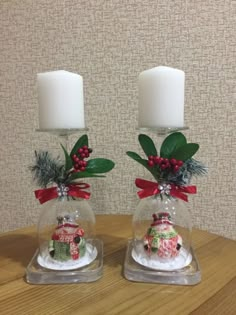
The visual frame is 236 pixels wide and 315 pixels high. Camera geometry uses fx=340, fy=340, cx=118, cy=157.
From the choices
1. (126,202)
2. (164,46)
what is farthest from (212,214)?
(164,46)

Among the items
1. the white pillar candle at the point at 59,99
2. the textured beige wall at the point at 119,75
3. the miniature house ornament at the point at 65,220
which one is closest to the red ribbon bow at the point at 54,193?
the miniature house ornament at the point at 65,220

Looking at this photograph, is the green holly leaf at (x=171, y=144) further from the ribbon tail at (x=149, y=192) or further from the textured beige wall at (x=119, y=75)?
the textured beige wall at (x=119, y=75)

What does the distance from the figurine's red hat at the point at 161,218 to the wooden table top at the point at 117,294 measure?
0.10m

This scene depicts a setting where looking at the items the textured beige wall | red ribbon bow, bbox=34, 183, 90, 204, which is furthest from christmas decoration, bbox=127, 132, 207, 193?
the textured beige wall

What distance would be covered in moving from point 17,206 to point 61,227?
0.61 meters

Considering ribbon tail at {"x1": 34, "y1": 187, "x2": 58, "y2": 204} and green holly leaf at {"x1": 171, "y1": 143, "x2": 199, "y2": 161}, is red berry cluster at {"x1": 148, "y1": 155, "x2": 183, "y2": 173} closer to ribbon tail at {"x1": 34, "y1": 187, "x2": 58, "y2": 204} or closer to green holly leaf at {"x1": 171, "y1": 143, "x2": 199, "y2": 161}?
green holly leaf at {"x1": 171, "y1": 143, "x2": 199, "y2": 161}

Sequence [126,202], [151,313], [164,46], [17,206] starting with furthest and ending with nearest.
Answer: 1. [17,206]
2. [126,202]
3. [164,46]
4. [151,313]

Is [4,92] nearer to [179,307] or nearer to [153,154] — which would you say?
[153,154]

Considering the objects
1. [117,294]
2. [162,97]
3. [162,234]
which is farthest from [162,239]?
[162,97]

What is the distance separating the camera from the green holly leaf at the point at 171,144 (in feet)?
1.90

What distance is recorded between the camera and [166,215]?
0.58 meters

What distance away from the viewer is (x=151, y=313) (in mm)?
448

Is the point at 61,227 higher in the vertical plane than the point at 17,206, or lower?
higher

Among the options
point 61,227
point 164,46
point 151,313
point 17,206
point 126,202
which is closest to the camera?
point 151,313
